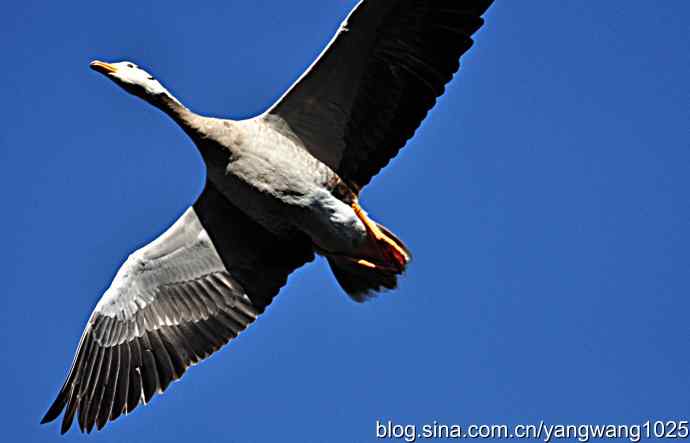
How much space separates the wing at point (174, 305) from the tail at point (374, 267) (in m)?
0.55

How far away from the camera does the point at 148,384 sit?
29.8 feet

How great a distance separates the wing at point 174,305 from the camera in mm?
9102

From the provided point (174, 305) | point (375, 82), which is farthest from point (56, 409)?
point (375, 82)

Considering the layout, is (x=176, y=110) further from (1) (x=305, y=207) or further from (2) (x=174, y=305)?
(2) (x=174, y=305)

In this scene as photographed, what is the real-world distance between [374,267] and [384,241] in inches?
12.6

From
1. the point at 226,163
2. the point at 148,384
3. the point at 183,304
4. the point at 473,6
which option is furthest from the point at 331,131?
the point at 148,384

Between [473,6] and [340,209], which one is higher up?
[473,6]

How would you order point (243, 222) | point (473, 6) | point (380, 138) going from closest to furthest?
1. point (473, 6)
2. point (380, 138)
3. point (243, 222)

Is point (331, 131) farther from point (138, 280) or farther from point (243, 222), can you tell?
point (138, 280)

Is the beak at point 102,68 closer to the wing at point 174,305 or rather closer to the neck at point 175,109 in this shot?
the neck at point 175,109

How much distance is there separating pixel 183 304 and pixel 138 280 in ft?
1.67

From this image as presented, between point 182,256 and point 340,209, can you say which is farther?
point 182,256

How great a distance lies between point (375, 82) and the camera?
8391 millimetres

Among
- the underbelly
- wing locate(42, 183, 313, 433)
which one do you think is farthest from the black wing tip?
the underbelly
